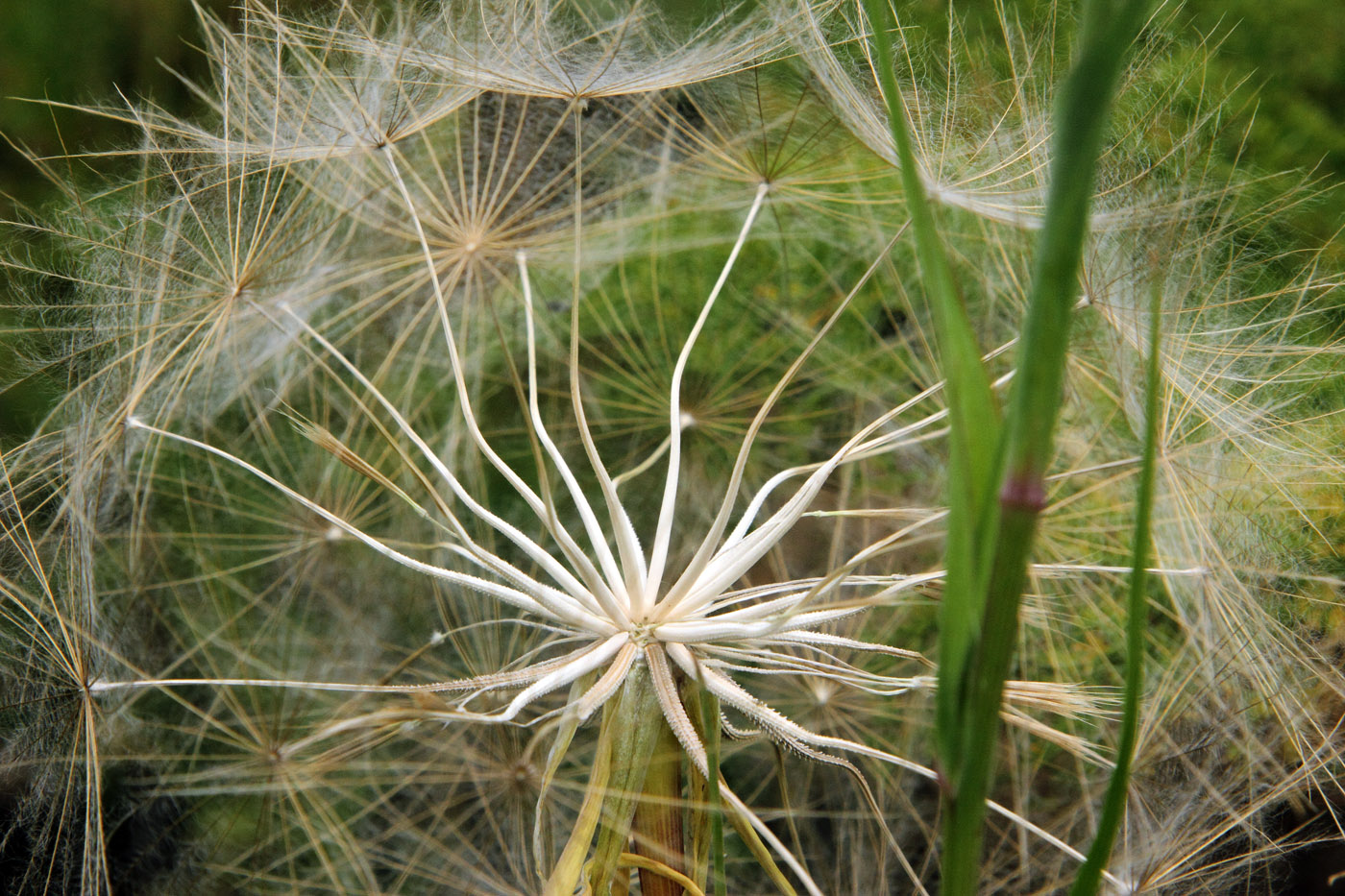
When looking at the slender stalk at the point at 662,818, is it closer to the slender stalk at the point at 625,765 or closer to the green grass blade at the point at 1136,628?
the slender stalk at the point at 625,765

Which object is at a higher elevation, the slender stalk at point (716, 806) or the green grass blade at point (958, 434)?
the green grass blade at point (958, 434)

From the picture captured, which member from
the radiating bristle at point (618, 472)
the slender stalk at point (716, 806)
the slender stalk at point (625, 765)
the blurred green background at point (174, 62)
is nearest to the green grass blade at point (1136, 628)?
the slender stalk at point (716, 806)

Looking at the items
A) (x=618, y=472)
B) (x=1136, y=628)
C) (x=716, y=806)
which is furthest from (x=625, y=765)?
(x=618, y=472)

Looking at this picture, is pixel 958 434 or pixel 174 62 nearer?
pixel 958 434

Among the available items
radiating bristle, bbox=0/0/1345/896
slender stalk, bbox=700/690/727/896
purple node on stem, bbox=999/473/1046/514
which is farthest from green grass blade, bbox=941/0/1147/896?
radiating bristle, bbox=0/0/1345/896

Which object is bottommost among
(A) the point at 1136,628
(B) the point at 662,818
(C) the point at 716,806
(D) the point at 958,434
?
(B) the point at 662,818

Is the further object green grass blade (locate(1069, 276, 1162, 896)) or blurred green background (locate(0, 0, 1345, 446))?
blurred green background (locate(0, 0, 1345, 446))

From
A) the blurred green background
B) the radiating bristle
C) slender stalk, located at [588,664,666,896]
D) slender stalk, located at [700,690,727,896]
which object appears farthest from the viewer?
the blurred green background

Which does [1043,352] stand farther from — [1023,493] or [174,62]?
[174,62]

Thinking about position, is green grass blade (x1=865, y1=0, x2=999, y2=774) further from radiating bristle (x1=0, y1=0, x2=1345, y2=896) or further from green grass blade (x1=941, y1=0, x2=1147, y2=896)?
radiating bristle (x1=0, y1=0, x2=1345, y2=896)
